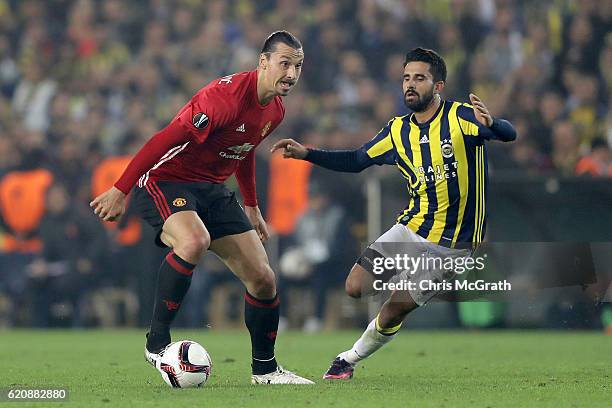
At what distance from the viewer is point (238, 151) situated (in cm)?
762

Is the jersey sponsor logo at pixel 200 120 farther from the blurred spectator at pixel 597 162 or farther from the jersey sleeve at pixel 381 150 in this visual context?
the blurred spectator at pixel 597 162

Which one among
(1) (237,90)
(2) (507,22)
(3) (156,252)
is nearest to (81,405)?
(1) (237,90)

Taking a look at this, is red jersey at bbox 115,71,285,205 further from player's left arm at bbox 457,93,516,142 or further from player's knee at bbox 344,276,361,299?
player's left arm at bbox 457,93,516,142

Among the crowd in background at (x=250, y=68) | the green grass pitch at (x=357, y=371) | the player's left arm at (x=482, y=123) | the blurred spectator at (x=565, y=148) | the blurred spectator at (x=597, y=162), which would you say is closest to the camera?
the green grass pitch at (x=357, y=371)

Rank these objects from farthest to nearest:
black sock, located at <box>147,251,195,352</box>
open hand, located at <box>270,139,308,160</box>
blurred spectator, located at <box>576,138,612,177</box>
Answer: blurred spectator, located at <box>576,138,612,177</box> < open hand, located at <box>270,139,308,160</box> < black sock, located at <box>147,251,195,352</box>

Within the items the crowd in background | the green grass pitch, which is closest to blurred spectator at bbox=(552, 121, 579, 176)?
the crowd in background

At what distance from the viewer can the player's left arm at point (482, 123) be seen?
24.4 ft

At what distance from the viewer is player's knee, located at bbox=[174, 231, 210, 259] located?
281 inches

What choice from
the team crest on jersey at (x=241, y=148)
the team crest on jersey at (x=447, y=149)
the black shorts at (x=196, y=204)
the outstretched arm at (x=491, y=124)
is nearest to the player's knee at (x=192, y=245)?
the black shorts at (x=196, y=204)

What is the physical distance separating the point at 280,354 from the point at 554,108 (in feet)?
16.8

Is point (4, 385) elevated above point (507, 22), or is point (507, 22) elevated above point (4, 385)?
point (507, 22)

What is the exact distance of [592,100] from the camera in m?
14.1

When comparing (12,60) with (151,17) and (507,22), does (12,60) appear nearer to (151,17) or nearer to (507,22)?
(151,17)

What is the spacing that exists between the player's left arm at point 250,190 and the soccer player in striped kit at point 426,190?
246 millimetres
